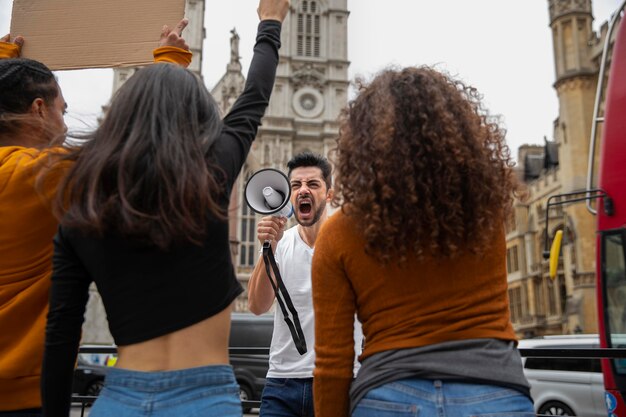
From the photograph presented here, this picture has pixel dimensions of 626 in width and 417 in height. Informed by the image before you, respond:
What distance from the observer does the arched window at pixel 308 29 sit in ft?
127

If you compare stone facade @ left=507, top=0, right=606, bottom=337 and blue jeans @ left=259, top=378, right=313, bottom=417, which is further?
stone facade @ left=507, top=0, right=606, bottom=337

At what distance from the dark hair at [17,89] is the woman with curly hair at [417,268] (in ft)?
3.77

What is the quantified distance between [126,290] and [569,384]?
30.2 ft

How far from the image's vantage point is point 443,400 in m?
1.58

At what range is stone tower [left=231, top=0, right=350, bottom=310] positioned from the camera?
36062 mm

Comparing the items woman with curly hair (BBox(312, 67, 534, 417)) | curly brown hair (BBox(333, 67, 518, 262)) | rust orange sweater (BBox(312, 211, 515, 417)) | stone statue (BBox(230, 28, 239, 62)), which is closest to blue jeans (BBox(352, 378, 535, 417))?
woman with curly hair (BBox(312, 67, 534, 417))

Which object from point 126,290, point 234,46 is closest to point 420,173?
point 126,290

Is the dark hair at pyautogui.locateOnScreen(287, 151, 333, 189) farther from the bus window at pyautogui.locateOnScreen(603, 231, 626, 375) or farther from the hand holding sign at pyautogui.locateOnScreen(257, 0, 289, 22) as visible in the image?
the bus window at pyautogui.locateOnScreen(603, 231, 626, 375)

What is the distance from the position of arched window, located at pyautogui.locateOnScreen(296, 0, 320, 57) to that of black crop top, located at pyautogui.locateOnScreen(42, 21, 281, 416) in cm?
3835

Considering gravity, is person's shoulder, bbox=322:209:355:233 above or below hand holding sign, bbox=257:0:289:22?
below

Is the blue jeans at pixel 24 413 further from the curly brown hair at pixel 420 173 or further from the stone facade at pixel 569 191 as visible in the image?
the stone facade at pixel 569 191

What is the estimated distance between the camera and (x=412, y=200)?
65.7 inches

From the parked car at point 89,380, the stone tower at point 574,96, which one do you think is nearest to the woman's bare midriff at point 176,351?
the parked car at point 89,380

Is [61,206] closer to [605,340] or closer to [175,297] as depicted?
[175,297]
